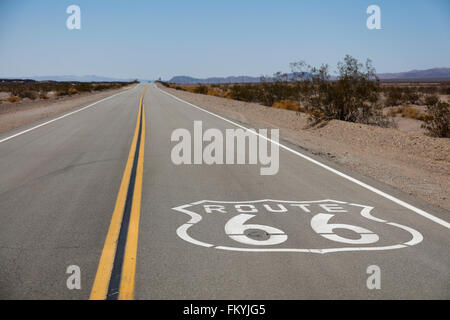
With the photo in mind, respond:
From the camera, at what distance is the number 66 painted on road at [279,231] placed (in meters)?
5.22

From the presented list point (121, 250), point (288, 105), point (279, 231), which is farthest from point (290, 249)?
point (288, 105)

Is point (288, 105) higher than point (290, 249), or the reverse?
point (288, 105)

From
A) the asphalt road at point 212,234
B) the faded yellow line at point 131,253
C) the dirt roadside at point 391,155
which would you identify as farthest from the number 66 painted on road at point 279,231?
the dirt roadside at point 391,155

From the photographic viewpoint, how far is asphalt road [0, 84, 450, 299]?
404 centimetres

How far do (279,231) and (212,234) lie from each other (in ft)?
2.89

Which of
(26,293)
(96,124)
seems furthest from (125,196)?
(96,124)

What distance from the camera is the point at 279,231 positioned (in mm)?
5535

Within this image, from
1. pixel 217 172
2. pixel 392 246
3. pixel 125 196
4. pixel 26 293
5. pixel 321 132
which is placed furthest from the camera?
pixel 321 132

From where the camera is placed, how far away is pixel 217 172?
30.7 ft

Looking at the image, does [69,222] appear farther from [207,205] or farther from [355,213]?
[355,213]

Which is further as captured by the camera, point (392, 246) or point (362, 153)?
point (362, 153)

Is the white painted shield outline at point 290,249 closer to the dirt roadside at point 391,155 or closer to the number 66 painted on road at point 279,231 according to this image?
the number 66 painted on road at point 279,231

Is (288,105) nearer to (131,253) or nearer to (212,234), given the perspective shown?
(212,234)
